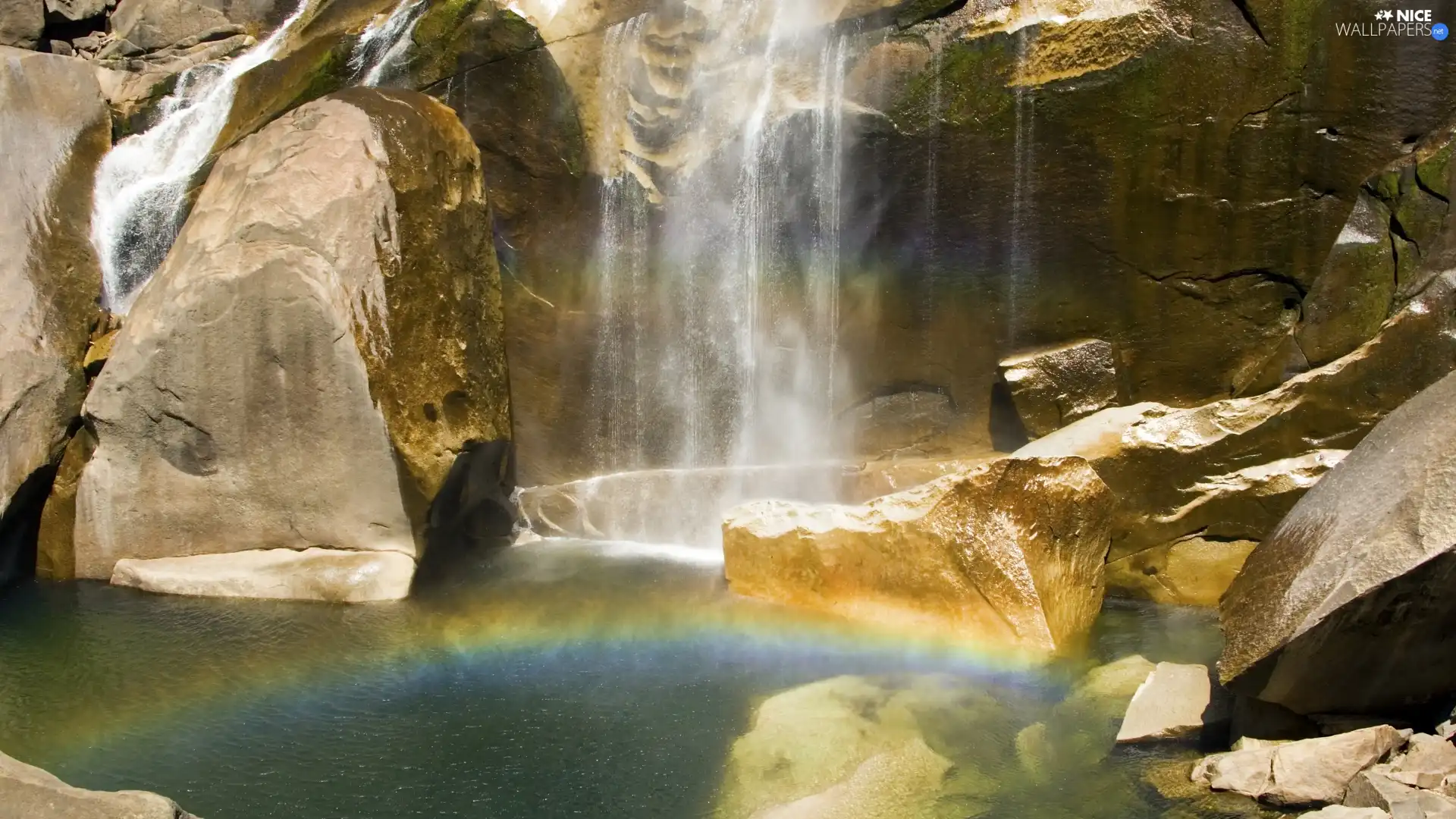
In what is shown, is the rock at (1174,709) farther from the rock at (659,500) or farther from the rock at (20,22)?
the rock at (20,22)

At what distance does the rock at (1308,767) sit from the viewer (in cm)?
471

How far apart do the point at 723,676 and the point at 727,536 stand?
4.57 ft

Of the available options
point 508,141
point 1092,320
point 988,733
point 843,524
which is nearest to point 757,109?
point 508,141

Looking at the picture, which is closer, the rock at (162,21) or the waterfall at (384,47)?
the waterfall at (384,47)

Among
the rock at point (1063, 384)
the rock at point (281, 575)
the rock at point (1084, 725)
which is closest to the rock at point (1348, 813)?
the rock at point (1084, 725)

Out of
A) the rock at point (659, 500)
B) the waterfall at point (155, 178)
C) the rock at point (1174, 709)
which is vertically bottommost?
the rock at point (1174, 709)

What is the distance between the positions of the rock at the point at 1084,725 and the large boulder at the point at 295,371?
472 cm

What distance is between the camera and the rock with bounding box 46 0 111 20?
1308 centimetres

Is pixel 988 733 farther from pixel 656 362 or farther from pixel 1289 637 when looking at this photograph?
pixel 656 362

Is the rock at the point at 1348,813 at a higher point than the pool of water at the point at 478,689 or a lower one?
higher

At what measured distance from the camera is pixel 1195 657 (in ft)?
21.5

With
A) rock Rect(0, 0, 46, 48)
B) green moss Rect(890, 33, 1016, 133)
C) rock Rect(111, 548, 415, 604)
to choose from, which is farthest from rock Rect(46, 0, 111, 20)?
green moss Rect(890, 33, 1016, 133)

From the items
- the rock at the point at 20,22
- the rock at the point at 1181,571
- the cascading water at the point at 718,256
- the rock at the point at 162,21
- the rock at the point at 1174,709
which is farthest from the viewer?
the rock at the point at 162,21

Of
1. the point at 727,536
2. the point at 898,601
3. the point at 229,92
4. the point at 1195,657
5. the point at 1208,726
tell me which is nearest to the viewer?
the point at 1208,726
